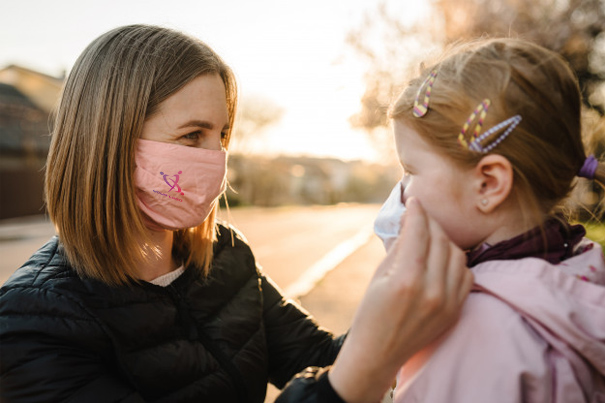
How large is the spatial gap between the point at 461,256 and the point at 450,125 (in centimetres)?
34

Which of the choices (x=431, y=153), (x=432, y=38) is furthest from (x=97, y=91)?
(x=432, y=38)

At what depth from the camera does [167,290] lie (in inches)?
68.6

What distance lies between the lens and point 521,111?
3.87 feet

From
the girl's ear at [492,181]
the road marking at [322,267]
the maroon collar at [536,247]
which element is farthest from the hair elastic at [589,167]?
the road marking at [322,267]

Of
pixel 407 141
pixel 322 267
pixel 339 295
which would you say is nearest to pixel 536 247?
pixel 407 141

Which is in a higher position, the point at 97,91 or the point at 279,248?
the point at 97,91

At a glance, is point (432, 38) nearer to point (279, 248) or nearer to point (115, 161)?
point (279, 248)

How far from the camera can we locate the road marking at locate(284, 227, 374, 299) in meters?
7.26

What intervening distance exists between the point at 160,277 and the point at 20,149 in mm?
25901

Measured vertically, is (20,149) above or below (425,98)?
below

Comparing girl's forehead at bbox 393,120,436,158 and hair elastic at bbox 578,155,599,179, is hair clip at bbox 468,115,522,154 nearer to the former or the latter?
girl's forehead at bbox 393,120,436,158

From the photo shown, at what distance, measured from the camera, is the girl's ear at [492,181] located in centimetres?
120

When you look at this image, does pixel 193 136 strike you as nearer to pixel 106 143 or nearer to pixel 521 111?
pixel 106 143

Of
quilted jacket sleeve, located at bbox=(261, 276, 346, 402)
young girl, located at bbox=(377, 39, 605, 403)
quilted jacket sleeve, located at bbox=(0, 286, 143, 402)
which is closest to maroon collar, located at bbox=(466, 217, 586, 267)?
young girl, located at bbox=(377, 39, 605, 403)
